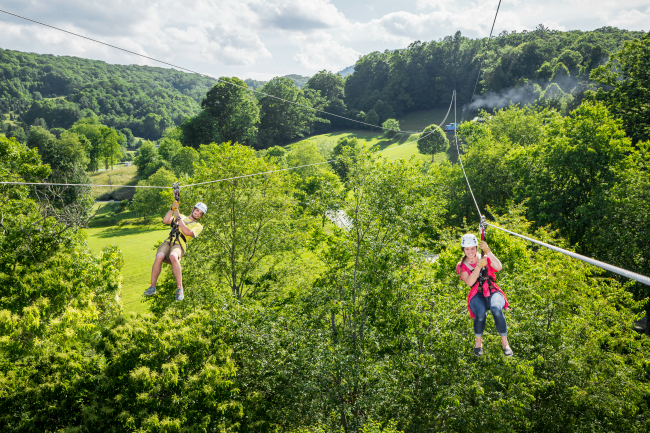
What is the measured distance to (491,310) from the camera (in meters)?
6.71

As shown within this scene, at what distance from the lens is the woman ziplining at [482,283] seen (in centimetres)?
652

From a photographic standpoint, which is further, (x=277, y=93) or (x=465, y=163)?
(x=277, y=93)

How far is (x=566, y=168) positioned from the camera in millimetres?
28516

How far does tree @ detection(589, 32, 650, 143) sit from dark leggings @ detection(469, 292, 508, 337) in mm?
33078

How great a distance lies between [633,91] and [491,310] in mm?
36429

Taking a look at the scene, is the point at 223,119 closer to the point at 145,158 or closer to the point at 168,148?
the point at 168,148

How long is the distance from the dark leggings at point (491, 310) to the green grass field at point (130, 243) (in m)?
29.8

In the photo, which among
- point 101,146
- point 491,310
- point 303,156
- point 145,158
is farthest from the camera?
point 101,146

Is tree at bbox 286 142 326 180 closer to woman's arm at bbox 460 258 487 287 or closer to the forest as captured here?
the forest

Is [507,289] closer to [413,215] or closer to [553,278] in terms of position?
[553,278]

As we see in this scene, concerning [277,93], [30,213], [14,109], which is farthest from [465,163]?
[14,109]

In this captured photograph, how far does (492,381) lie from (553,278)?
281 inches

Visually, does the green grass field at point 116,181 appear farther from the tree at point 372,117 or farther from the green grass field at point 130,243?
the tree at point 372,117

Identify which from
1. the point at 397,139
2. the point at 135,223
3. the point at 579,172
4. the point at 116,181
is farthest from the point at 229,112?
the point at 579,172
